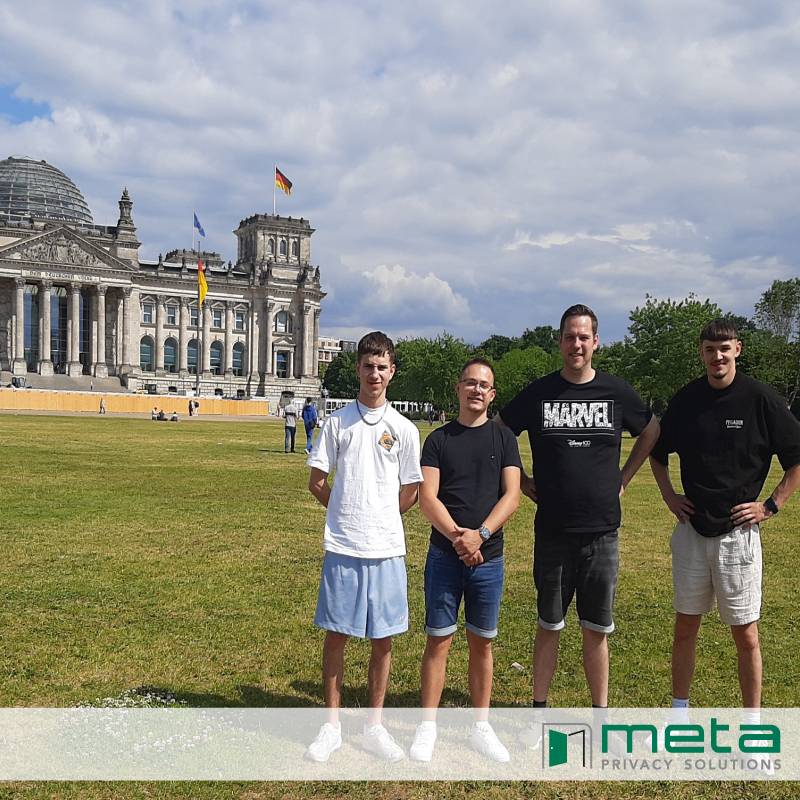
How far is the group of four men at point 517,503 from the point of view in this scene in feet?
17.7

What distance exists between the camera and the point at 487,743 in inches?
212

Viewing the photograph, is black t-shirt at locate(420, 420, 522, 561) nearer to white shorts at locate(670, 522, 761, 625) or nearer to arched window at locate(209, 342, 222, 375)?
white shorts at locate(670, 522, 761, 625)

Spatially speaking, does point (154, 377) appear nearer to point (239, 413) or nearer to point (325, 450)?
point (239, 413)

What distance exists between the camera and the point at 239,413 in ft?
273

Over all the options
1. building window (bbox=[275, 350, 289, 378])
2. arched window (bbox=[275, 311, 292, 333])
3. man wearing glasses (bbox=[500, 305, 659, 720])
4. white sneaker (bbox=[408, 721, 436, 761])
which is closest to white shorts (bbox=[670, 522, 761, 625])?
man wearing glasses (bbox=[500, 305, 659, 720])

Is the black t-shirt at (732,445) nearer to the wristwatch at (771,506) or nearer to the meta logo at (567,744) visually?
the wristwatch at (771,506)

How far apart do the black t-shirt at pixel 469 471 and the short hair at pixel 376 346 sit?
2.08ft

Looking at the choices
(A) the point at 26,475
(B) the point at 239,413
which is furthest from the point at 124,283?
(A) the point at 26,475

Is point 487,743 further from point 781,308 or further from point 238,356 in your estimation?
point 238,356

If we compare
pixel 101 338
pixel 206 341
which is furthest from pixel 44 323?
pixel 206 341

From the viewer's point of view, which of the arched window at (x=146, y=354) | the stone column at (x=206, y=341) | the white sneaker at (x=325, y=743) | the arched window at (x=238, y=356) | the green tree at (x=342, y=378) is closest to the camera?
the white sneaker at (x=325, y=743)

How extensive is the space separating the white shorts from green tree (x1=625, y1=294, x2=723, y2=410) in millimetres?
53606

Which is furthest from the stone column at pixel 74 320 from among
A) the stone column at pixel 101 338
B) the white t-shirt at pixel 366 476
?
the white t-shirt at pixel 366 476

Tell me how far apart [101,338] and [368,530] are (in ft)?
345
